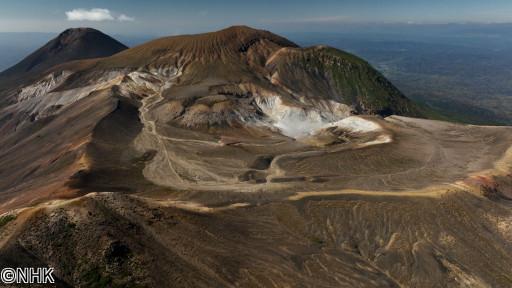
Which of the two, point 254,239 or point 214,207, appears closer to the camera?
point 254,239

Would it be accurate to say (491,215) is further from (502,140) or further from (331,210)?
(502,140)

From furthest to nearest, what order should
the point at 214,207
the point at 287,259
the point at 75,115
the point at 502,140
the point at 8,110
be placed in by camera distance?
1. the point at 8,110
2. the point at 75,115
3. the point at 502,140
4. the point at 214,207
5. the point at 287,259

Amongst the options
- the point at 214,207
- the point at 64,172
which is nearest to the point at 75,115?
the point at 64,172

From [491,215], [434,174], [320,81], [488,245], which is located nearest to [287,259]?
[488,245]

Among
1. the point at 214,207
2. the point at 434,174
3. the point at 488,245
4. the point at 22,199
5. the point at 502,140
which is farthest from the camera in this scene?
the point at 502,140

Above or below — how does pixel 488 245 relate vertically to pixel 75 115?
below

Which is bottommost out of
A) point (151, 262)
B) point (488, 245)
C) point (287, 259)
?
point (488, 245)

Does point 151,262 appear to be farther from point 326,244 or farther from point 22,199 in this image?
point 22,199
